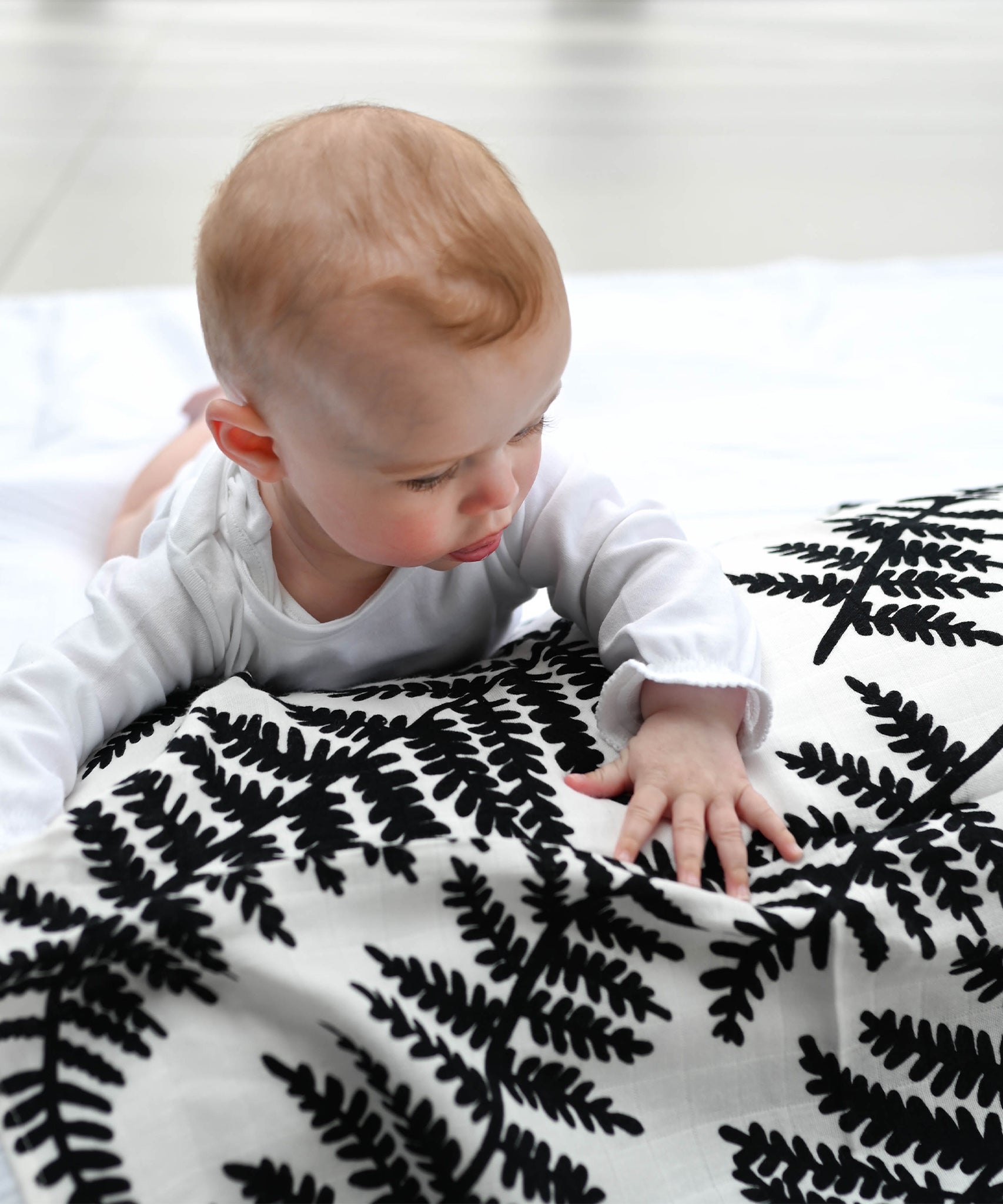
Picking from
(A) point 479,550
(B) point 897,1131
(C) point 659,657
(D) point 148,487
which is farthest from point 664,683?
(D) point 148,487

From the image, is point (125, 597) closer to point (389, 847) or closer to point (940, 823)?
point (389, 847)

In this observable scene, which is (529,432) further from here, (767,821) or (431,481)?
(767,821)

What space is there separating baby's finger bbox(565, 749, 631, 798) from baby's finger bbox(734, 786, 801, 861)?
6cm

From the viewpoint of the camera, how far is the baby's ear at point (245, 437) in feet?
2.28

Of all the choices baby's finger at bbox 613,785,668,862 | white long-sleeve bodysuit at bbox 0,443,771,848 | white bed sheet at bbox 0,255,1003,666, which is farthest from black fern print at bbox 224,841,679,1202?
white bed sheet at bbox 0,255,1003,666

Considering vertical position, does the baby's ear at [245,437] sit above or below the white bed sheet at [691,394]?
above

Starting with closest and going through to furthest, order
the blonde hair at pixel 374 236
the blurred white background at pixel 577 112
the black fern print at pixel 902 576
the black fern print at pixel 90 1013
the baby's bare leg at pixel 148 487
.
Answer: the black fern print at pixel 90 1013
the blonde hair at pixel 374 236
the black fern print at pixel 902 576
the baby's bare leg at pixel 148 487
the blurred white background at pixel 577 112

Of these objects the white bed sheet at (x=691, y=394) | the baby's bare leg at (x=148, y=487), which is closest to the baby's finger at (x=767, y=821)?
the white bed sheet at (x=691, y=394)

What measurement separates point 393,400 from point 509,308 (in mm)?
76

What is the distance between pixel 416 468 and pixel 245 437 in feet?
0.43

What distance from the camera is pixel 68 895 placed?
568 mm

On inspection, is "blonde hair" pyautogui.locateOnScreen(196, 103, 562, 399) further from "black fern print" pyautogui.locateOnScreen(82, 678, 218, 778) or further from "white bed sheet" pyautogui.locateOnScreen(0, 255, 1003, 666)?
"white bed sheet" pyautogui.locateOnScreen(0, 255, 1003, 666)

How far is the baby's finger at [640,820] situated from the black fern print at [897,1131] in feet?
0.41

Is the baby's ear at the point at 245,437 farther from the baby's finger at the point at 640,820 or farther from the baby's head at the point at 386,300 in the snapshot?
the baby's finger at the point at 640,820
